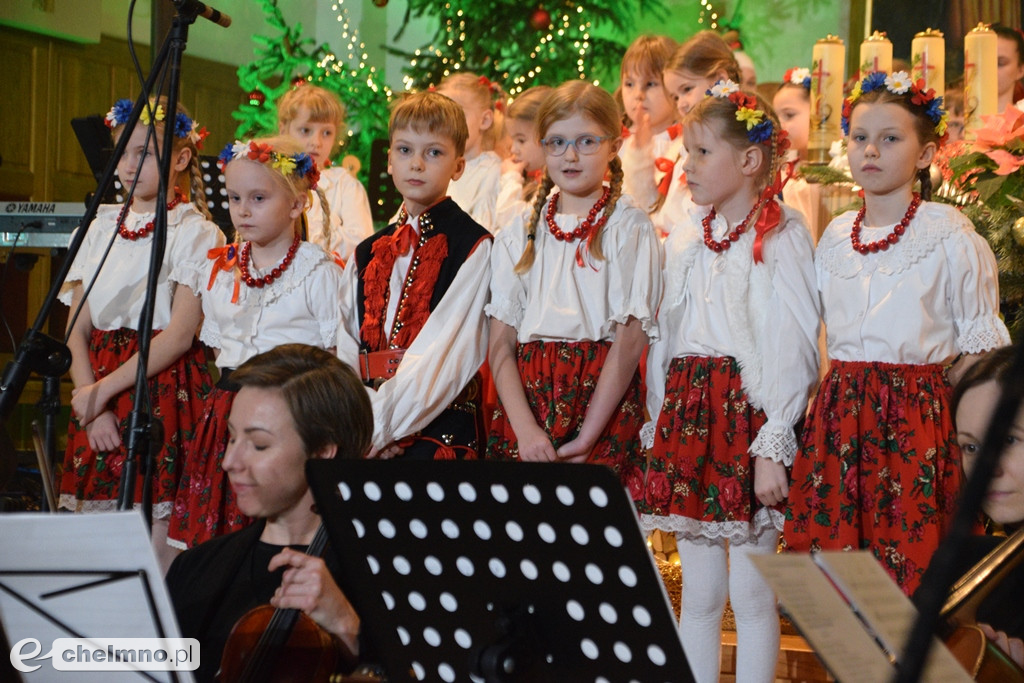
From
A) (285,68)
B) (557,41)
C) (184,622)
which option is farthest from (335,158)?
(184,622)

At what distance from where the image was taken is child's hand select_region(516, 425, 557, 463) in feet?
9.67

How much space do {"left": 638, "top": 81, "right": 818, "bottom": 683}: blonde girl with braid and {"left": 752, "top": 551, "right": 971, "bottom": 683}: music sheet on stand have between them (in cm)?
158

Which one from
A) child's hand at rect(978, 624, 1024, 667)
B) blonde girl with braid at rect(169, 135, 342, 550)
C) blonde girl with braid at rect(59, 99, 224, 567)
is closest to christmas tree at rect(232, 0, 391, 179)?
blonde girl with braid at rect(59, 99, 224, 567)

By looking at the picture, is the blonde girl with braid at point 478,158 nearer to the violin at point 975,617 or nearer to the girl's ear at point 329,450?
the girl's ear at point 329,450

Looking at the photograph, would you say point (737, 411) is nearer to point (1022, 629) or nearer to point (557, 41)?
point (1022, 629)

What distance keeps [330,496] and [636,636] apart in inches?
18.8

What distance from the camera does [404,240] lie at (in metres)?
3.27

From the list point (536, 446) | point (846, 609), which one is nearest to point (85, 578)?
point (846, 609)

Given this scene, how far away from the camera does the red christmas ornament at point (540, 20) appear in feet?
26.5

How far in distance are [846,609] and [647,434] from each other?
1.83 metres

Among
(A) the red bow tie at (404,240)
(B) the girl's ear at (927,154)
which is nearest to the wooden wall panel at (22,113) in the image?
(A) the red bow tie at (404,240)

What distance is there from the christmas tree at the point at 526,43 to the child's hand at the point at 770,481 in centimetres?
563

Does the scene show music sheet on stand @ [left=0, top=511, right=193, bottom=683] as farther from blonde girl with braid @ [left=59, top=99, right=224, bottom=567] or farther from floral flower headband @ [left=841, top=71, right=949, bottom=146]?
floral flower headband @ [left=841, top=71, right=949, bottom=146]

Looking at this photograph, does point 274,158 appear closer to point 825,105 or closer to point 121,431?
point 121,431
